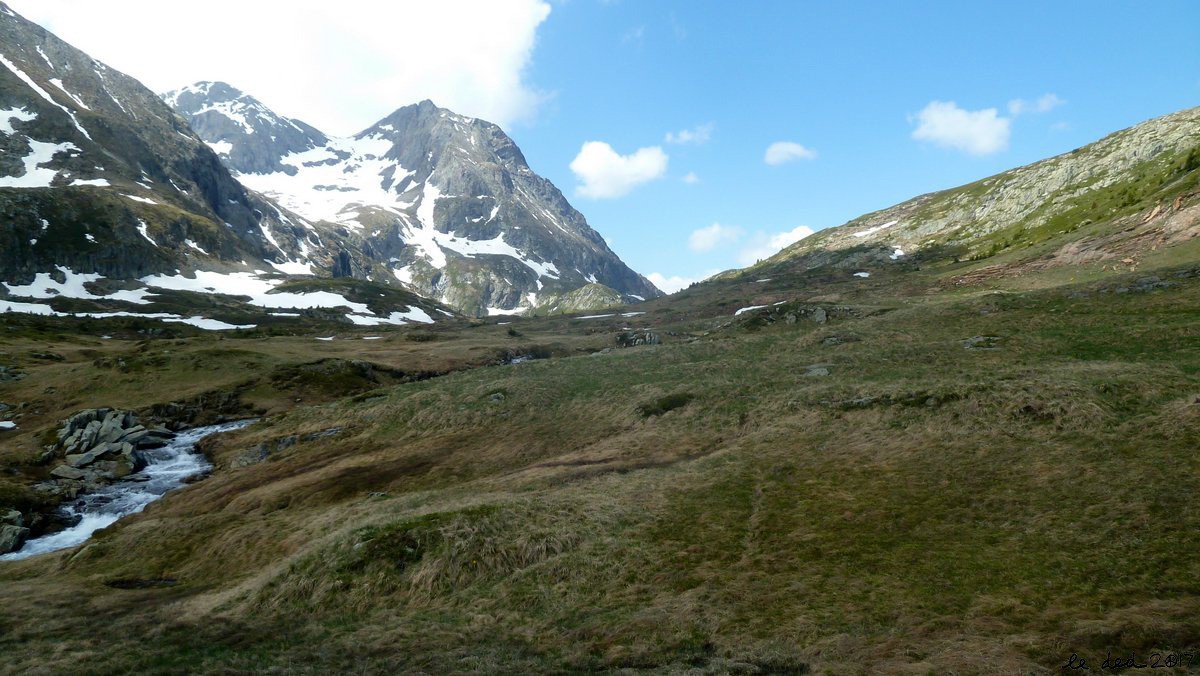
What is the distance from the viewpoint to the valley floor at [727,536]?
1384 centimetres

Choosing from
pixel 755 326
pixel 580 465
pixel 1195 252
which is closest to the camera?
pixel 580 465

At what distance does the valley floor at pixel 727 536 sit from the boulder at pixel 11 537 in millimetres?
5111

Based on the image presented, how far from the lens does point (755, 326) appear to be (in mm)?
71625

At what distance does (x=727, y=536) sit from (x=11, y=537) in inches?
1592

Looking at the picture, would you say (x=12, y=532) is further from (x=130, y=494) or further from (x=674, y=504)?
(x=674, y=504)

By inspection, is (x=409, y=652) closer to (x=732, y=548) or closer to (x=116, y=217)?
(x=732, y=548)

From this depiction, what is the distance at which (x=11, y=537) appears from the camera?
31.2 meters

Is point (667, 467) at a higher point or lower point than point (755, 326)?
lower

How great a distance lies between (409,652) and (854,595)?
12.6 m

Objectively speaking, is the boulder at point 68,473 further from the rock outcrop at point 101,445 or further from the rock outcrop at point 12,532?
the rock outcrop at point 12,532

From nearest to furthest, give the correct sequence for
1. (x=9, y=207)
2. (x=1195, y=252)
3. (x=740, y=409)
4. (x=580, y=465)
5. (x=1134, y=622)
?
(x=1134, y=622), (x=580, y=465), (x=740, y=409), (x=1195, y=252), (x=9, y=207)

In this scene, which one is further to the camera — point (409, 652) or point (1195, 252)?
point (1195, 252)

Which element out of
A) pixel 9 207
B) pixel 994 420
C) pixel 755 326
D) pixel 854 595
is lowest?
pixel 854 595

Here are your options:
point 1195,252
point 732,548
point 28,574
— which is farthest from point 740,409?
point 1195,252
